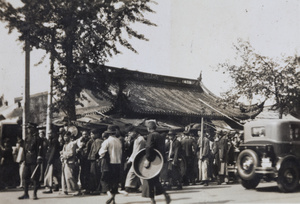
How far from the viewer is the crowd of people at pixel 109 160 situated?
9023 mm

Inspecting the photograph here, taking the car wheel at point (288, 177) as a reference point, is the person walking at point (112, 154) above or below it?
above

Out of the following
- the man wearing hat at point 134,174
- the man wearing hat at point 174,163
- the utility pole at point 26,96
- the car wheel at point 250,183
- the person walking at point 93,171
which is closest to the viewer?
the man wearing hat at point 134,174

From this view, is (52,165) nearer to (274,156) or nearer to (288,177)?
(274,156)

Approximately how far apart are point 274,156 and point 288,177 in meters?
0.71

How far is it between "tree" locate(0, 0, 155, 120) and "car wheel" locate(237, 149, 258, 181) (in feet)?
22.7

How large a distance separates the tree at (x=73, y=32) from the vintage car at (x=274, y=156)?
687 centimetres

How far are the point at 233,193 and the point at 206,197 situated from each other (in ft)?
4.17

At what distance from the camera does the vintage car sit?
10.7 metres

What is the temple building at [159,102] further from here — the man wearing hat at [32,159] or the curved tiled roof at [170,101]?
the man wearing hat at [32,159]

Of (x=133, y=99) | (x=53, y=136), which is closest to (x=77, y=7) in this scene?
(x=53, y=136)

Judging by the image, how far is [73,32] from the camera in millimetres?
14398

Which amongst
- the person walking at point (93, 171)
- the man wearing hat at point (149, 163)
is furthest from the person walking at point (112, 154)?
the person walking at point (93, 171)

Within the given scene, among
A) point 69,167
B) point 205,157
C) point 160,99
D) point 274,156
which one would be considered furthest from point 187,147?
point 160,99

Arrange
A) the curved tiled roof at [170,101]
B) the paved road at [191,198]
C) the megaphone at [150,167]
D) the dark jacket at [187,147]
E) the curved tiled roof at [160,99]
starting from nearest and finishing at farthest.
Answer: the megaphone at [150,167] < the paved road at [191,198] < the dark jacket at [187,147] < the curved tiled roof at [160,99] < the curved tiled roof at [170,101]
